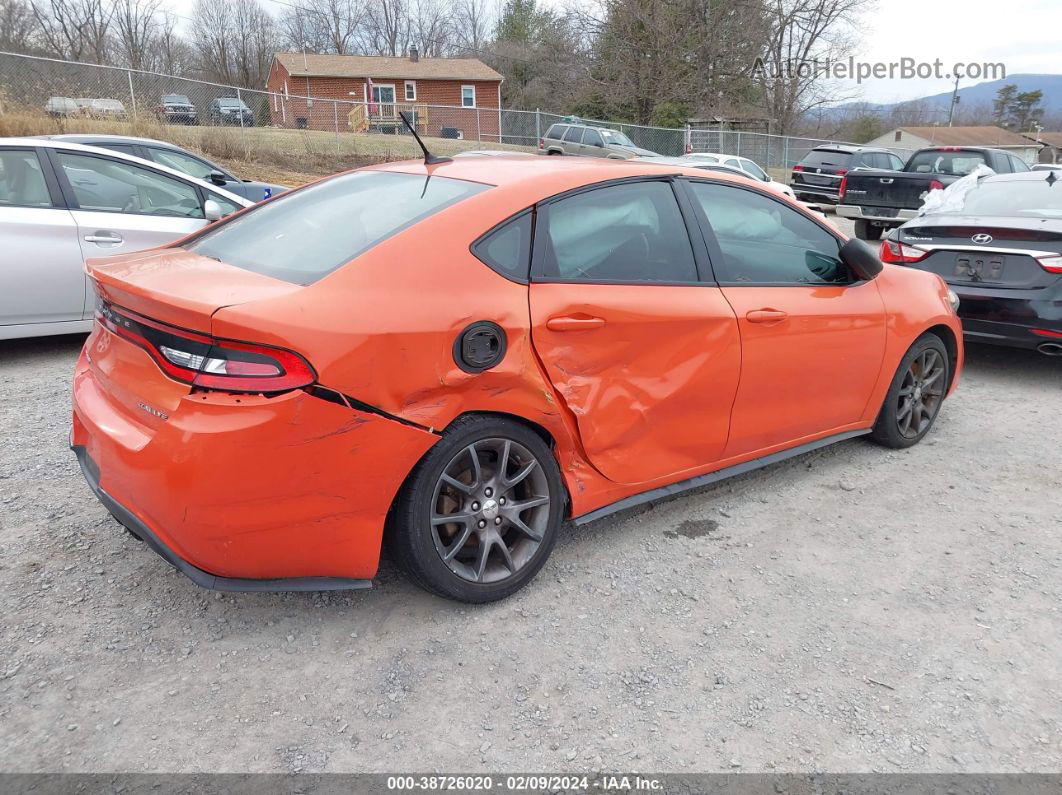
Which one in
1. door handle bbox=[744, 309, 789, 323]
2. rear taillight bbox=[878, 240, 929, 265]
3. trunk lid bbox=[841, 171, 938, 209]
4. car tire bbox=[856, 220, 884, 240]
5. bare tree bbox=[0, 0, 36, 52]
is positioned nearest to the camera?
door handle bbox=[744, 309, 789, 323]

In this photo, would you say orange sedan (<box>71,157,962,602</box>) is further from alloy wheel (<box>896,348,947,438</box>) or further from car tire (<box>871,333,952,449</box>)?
alloy wheel (<box>896,348,947,438</box>)

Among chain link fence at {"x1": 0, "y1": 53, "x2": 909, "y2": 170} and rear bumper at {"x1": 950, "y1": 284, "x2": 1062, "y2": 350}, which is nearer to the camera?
Result: rear bumper at {"x1": 950, "y1": 284, "x2": 1062, "y2": 350}

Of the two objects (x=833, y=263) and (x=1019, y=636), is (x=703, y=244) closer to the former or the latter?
(x=833, y=263)

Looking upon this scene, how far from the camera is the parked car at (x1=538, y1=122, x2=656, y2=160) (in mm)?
24497

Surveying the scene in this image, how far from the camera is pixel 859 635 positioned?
279 cm

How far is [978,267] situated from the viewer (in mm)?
5863

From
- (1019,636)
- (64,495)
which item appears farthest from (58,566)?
(1019,636)

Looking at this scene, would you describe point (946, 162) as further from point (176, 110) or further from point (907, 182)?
point (176, 110)

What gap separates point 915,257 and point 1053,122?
388 ft

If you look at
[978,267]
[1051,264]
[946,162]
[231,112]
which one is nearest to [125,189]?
[978,267]

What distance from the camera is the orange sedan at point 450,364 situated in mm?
2330

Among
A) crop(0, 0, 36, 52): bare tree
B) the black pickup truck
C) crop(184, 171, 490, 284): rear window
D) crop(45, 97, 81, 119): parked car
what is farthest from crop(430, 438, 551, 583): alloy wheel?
crop(0, 0, 36, 52): bare tree

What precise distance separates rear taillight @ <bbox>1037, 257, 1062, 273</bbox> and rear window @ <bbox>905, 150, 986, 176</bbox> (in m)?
9.32

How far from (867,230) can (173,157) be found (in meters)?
11.9
